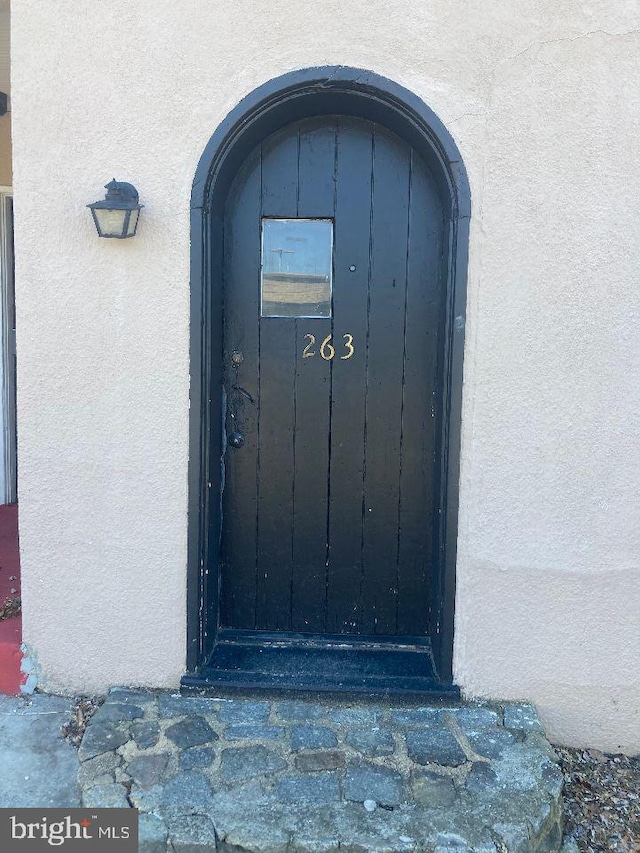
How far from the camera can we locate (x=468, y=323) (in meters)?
2.78

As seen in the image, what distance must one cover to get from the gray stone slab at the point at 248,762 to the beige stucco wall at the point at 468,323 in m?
0.56

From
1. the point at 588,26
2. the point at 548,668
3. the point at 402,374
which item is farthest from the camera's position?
the point at 402,374

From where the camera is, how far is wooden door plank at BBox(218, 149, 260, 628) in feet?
9.96

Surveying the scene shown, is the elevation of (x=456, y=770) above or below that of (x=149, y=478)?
below

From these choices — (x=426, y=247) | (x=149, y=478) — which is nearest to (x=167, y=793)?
(x=149, y=478)

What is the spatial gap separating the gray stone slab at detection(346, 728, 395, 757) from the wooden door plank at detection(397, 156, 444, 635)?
63cm

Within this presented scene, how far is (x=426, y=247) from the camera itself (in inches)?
119

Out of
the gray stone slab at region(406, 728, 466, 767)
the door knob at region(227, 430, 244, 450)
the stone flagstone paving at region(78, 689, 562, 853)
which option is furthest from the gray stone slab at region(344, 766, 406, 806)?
the door knob at region(227, 430, 244, 450)

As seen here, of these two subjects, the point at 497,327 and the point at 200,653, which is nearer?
the point at 497,327

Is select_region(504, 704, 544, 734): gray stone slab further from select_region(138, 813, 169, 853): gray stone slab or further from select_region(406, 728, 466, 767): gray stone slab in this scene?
select_region(138, 813, 169, 853): gray stone slab

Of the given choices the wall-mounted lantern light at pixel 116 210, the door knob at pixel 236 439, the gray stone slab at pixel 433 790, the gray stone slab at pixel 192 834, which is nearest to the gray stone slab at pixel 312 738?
the gray stone slab at pixel 433 790

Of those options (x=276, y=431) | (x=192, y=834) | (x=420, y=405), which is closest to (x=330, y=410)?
(x=276, y=431)

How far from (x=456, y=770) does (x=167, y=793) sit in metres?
0.97

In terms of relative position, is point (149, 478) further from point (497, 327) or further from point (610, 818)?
point (610, 818)
